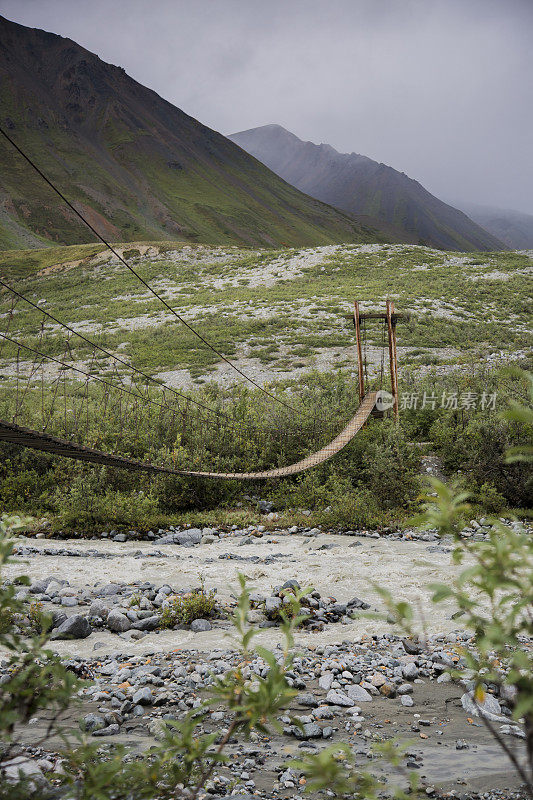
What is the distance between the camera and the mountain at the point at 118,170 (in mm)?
99312

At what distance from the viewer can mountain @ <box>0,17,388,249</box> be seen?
99.3m

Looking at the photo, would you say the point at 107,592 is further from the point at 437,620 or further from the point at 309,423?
the point at 309,423

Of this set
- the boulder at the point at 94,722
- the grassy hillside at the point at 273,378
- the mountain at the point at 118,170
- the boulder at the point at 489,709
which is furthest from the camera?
the mountain at the point at 118,170

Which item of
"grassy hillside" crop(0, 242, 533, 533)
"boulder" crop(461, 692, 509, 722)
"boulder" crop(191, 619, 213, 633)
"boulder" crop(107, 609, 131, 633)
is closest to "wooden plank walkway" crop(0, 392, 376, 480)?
"grassy hillside" crop(0, 242, 533, 533)

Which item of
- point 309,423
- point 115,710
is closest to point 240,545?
point 309,423

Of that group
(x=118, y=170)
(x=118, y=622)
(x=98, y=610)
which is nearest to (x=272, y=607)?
(x=118, y=622)

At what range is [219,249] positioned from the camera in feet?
128

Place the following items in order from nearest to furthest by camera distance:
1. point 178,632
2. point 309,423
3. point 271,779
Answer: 1. point 271,779
2. point 178,632
3. point 309,423

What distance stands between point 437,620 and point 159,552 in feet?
11.6

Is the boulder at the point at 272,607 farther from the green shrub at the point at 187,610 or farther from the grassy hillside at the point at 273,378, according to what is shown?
the grassy hillside at the point at 273,378

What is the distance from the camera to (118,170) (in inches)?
5177

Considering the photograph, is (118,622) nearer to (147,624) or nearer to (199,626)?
(147,624)

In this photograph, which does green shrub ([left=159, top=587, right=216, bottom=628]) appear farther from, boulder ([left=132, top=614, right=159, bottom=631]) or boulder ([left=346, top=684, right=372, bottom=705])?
boulder ([left=346, top=684, right=372, bottom=705])

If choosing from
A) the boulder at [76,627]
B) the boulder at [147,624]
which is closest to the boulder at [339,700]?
the boulder at [147,624]
